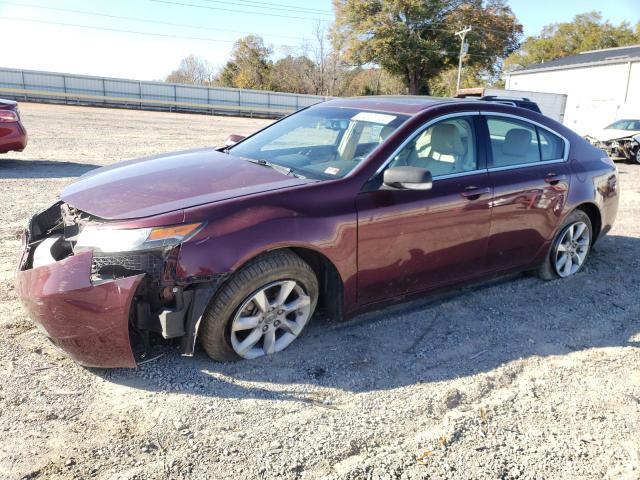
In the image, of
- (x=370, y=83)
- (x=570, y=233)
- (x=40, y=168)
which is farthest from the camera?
(x=370, y=83)

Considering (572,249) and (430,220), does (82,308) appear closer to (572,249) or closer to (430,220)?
(430,220)

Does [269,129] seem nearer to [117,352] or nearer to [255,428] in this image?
[117,352]

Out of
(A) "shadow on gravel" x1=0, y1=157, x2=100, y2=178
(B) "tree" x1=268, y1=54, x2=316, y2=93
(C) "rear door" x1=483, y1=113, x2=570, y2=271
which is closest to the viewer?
(C) "rear door" x1=483, y1=113, x2=570, y2=271

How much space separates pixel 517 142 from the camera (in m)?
4.52

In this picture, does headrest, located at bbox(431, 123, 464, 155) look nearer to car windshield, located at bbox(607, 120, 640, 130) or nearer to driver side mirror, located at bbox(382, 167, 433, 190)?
driver side mirror, located at bbox(382, 167, 433, 190)

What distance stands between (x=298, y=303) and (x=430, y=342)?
104 centimetres

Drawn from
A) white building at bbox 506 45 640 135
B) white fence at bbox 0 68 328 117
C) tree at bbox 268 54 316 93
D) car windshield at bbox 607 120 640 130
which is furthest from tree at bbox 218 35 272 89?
car windshield at bbox 607 120 640 130

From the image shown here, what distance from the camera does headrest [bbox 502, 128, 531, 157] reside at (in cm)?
441

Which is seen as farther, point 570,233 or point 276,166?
point 570,233

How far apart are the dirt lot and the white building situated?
2811 cm

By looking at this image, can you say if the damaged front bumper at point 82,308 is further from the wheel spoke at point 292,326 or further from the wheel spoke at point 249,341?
the wheel spoke at point 292,326

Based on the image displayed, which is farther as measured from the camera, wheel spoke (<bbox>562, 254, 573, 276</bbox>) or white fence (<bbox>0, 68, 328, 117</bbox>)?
white fence (<bbox>0, 68, 328, 117</bbox>)

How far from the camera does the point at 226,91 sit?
3841 centimetres

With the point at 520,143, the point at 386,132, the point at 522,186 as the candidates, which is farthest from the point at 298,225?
the point at 520,143
